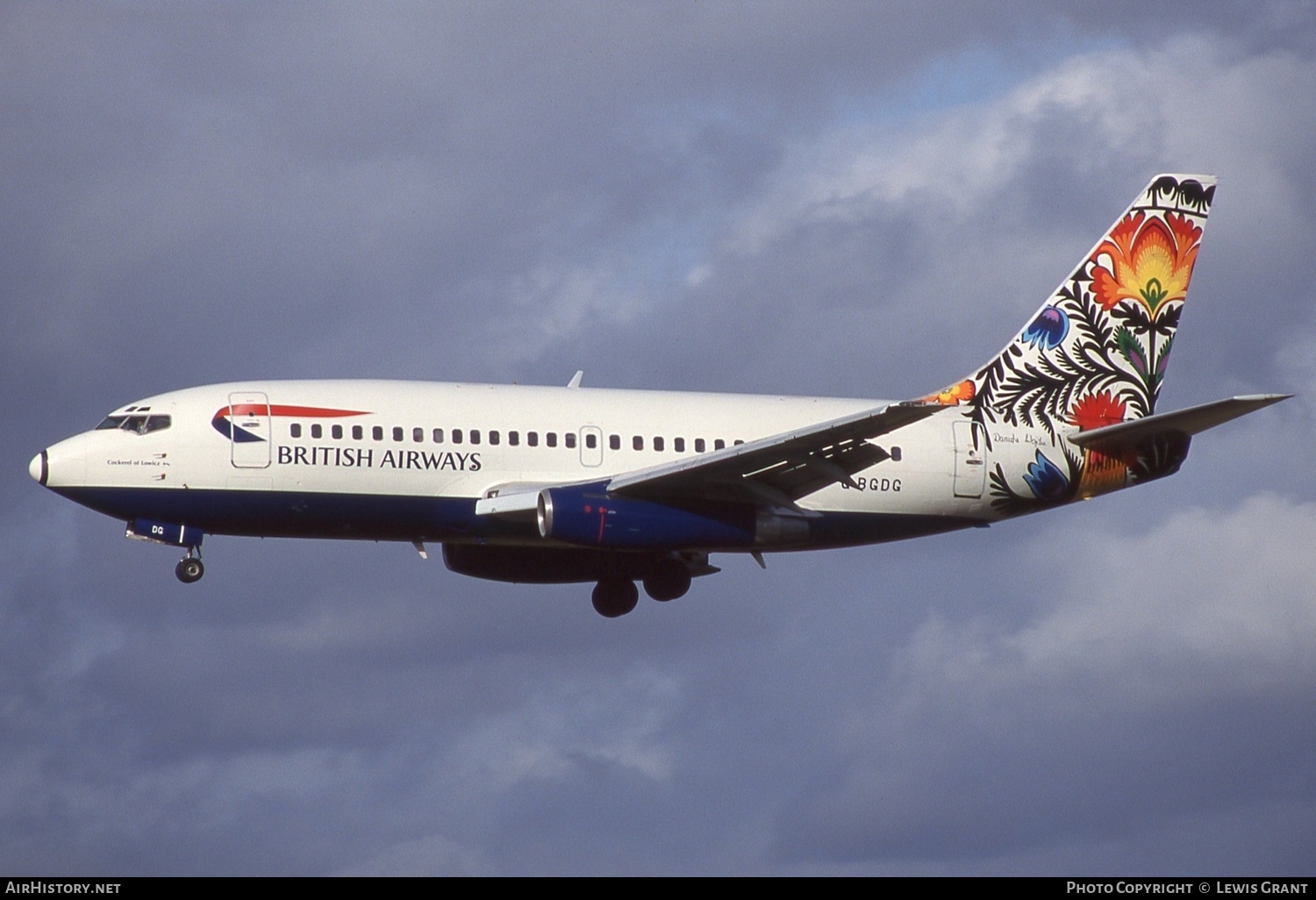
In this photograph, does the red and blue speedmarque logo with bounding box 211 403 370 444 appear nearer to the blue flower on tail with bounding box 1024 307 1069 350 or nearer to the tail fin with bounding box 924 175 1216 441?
the tail fin with bounding box 924 175 1216 441

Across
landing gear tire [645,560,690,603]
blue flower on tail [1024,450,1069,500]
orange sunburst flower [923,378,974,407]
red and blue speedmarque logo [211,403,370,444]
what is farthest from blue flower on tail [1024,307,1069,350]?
red and blue speedmarque logo [211,403,370,444]

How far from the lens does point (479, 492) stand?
54031mm

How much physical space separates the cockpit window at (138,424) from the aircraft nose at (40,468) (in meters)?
1.50

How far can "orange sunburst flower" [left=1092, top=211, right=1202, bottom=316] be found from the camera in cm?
6184

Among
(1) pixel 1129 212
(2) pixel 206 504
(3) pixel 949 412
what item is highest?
(1) pixel 1129 212

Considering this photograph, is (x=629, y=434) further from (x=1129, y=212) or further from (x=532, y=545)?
(x=1129, y=212)

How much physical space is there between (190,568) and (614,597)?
13107mm

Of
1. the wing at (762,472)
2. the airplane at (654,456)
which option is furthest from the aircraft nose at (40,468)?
the wing at (762,472)

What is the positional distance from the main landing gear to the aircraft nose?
15924 millimetres

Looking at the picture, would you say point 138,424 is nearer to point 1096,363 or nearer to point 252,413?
point 252,413

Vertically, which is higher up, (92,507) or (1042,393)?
(1042,393)

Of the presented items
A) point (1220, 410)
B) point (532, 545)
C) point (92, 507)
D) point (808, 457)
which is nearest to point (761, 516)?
point (808, 457)

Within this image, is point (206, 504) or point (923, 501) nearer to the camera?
point (206, 504)

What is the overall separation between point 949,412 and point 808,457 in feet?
21.5
